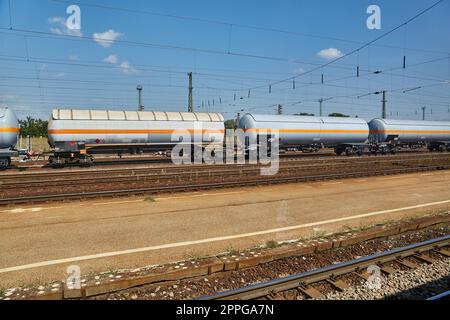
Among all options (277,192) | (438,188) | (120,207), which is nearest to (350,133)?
(438,188)

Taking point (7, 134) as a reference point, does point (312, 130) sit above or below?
above

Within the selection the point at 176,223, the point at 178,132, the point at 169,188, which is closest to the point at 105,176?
the point at 169,188

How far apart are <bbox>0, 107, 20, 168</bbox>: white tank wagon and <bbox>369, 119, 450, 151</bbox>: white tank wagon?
36713 millimetres

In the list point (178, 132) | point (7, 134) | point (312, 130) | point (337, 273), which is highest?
point (312, 130)

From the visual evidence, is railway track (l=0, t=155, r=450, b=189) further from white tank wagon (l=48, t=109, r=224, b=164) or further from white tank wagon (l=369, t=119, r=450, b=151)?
white tank wagon (l=369, t=119, r=450, b=151)

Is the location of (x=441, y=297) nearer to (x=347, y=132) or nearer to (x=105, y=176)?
(x=105, y=176)

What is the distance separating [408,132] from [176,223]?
38.3 metres

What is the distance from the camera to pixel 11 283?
5.60 meters

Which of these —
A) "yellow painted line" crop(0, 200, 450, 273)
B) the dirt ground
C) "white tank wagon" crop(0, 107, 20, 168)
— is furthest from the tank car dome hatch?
"yellow painted line" crop(0, 200, 450, 273)

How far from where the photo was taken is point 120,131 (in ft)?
79.2

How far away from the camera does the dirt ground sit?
675 centimetres

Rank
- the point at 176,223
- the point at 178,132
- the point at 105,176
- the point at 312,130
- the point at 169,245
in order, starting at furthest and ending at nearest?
the point at 312,130, the point at 178,132, the point at 105,176, the point at 176,223, the point at 169,245
